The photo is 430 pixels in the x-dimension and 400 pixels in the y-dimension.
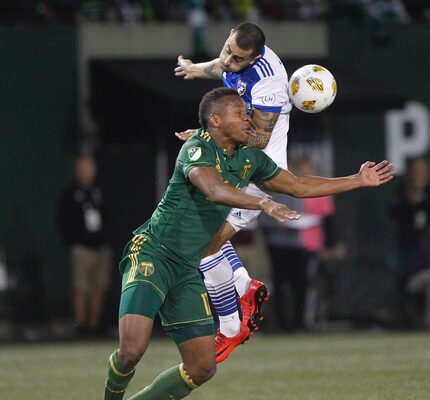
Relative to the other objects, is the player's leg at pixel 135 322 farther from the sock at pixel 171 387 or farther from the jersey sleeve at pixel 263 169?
the jersey sleeve at pixel 263 169

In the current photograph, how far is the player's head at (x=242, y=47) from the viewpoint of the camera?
946 centimetres

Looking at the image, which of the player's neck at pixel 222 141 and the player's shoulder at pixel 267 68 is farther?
the player's shoulder at pixel 267 68

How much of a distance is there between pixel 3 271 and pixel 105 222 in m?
1.45

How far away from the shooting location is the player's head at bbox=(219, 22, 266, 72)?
31.0 ft

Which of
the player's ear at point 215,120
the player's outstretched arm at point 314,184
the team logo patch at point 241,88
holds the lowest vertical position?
the player's outstretched arm at point 314,184

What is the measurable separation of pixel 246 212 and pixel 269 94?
0.87 meters

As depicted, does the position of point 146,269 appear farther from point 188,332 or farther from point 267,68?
point 267,68

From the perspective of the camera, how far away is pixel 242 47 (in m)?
9.48

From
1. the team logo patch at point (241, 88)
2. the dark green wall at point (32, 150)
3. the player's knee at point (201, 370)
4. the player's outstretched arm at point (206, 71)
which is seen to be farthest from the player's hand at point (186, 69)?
the dark green wall at point (32, 150)

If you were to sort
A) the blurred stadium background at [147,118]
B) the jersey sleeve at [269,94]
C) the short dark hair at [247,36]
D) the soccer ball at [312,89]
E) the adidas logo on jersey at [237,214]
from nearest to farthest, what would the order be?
the short dark hair at [247,36] < the soccer ball at [312,89] < the jersey sleeve at [269,94] < the adidas logo on jersey at [237,214] < the blurred stadium background at [147,118]

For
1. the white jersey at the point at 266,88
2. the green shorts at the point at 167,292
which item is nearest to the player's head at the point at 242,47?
the white jersey at the point at 266,88

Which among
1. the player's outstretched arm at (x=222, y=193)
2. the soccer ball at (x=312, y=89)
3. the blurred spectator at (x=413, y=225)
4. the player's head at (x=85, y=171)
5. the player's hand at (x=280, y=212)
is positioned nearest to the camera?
the player's hand at (x=280, y=212)

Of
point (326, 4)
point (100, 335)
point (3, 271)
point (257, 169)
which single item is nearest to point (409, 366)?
point (257, 169)

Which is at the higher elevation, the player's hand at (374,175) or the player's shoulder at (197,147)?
the player's shoulder at (197,147)
